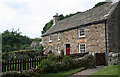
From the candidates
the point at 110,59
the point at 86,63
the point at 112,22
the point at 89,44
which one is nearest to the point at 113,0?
the point at 112,22

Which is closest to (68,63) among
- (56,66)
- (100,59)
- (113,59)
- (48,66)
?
(56,66)

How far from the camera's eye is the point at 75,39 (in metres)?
14.5

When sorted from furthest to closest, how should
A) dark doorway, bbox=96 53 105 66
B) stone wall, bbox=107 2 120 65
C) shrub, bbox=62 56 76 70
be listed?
stone wall, bbox=107 2 120 65 < dark doorway, bbox=96 53 105 66 < shrub, bbox=62 56 76 70

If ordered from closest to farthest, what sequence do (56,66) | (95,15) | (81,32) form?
(56,66), (95,15), (81,32)

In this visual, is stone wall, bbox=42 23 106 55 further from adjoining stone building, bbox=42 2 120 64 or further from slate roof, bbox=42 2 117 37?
slate roof, bbox=42 2 117 37

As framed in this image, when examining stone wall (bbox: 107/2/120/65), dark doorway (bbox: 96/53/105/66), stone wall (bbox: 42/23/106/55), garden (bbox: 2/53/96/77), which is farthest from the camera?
stone wall (bbox: 42/23/106/55)

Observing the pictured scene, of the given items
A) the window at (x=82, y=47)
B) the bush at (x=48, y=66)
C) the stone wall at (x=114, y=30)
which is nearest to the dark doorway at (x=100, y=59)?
the stone wall at (x=114, y=30)

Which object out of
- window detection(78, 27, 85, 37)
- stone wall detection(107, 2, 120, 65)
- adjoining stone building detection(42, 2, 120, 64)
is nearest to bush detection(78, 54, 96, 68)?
adjoining stone building detection(42, 2, 120, 64)

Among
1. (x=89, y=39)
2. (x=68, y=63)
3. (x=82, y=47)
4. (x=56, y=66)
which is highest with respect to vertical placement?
(x=89, y=39)

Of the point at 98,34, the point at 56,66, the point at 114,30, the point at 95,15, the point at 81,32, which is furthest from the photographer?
the point at 81,32

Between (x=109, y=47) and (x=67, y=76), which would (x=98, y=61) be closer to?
(x=109, y=47)

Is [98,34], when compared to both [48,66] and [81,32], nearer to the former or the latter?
[81,32]

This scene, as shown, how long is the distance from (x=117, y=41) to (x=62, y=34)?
7984 mm

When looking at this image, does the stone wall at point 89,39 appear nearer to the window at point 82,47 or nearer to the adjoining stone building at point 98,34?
the adjoining stone building at point 98,34
